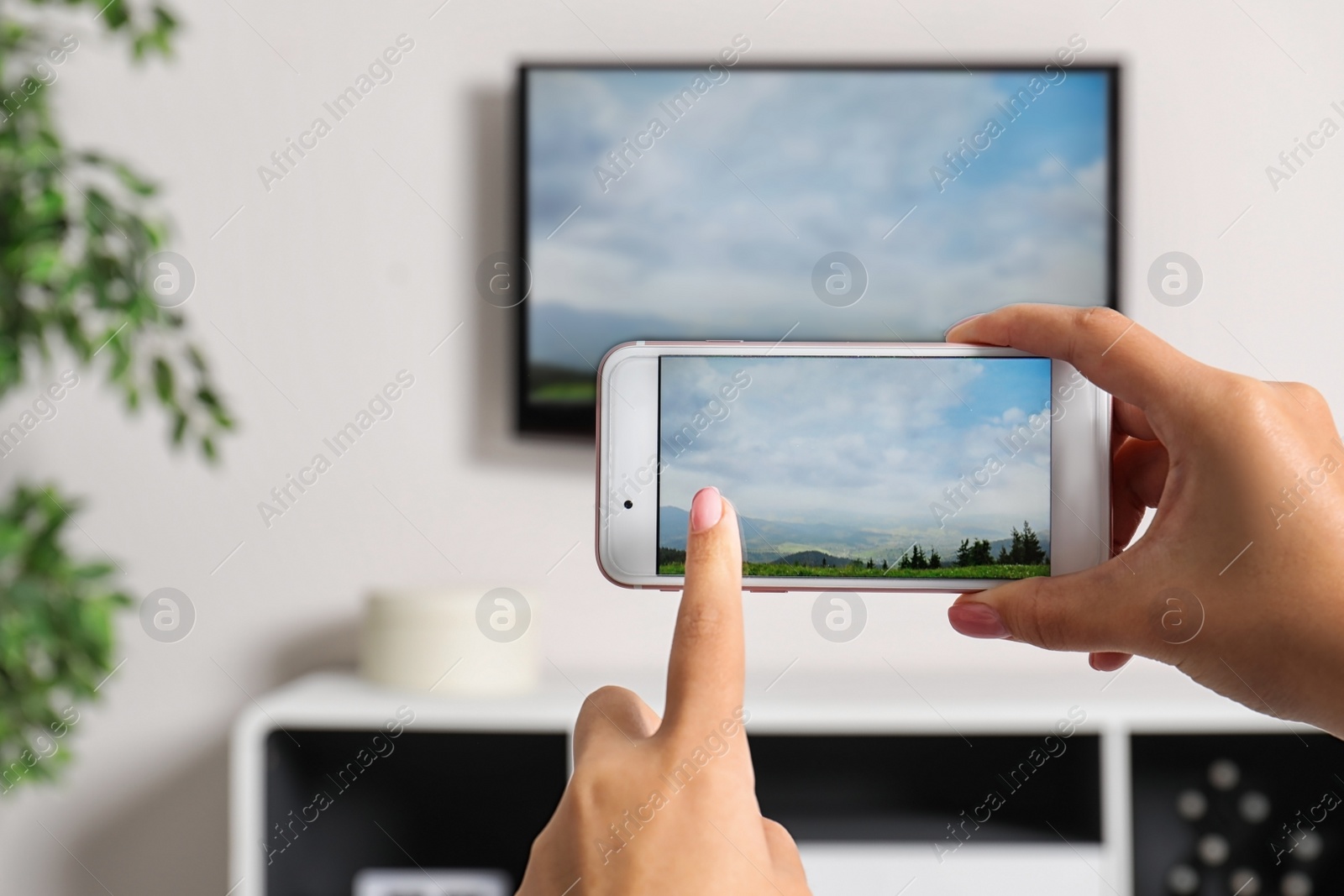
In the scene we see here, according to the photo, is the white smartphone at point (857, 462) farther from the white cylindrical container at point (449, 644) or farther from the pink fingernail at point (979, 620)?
the white cylindrical container at point (449, 644)

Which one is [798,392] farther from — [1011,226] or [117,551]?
[117,551]

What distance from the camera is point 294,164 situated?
1430mm

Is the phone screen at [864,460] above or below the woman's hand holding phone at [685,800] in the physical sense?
above

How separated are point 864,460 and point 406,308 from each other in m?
0.91

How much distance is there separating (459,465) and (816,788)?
70cm

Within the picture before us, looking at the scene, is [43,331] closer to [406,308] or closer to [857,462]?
[406,308]

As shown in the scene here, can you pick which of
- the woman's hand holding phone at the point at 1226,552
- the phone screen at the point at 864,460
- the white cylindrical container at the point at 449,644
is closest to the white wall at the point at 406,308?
the white cylindrical container at the point at 449,644

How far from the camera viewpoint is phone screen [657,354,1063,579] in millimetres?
680

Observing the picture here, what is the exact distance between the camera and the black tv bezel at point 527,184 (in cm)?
135

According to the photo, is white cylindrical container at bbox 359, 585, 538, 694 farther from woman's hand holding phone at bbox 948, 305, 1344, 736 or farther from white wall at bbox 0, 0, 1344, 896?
woman's hand holding phone at bbox 948, 305, 1344, 736

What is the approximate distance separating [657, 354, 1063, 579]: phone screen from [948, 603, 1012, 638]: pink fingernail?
1.4 inches

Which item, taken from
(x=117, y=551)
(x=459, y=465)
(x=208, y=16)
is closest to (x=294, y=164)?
(x=208, y=16)

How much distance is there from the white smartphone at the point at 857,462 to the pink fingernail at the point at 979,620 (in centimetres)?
3

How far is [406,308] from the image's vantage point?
1.43 metres
